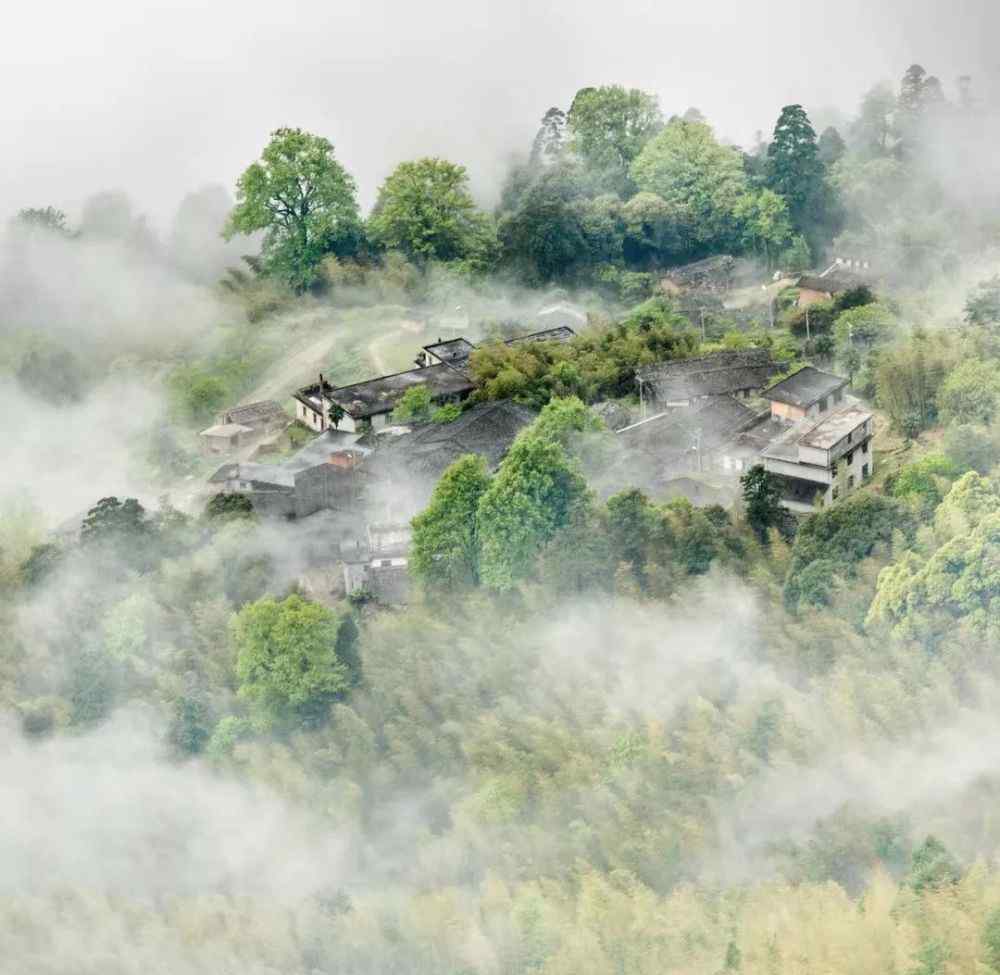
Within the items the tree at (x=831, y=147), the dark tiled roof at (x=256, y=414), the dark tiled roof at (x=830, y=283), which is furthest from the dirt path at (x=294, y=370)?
the tree at (x=831, y=147)

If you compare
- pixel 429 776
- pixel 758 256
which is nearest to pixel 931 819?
pixel 429 776

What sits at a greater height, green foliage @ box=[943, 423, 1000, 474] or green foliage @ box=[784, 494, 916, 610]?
green foliage @ box=[943, 423, 1000, 474]

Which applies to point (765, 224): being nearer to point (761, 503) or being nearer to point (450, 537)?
point (761, 503)

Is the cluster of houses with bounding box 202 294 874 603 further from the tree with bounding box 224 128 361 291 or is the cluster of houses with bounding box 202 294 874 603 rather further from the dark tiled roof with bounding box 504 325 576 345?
the tree with bounding box 224 128 361 291

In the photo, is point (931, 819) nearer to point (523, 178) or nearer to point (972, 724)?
point (972, 724)

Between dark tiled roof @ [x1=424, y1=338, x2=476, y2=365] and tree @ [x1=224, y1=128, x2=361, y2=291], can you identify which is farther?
tree @ [x1=224, y1=128, x2=361, y2=291]

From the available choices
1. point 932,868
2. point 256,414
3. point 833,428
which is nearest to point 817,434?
point 833,428

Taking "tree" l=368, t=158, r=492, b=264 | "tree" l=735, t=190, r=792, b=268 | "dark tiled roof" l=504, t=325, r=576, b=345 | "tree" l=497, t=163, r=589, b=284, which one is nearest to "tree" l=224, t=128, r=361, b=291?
"tree" l=368, t=158, r=492, b=264
